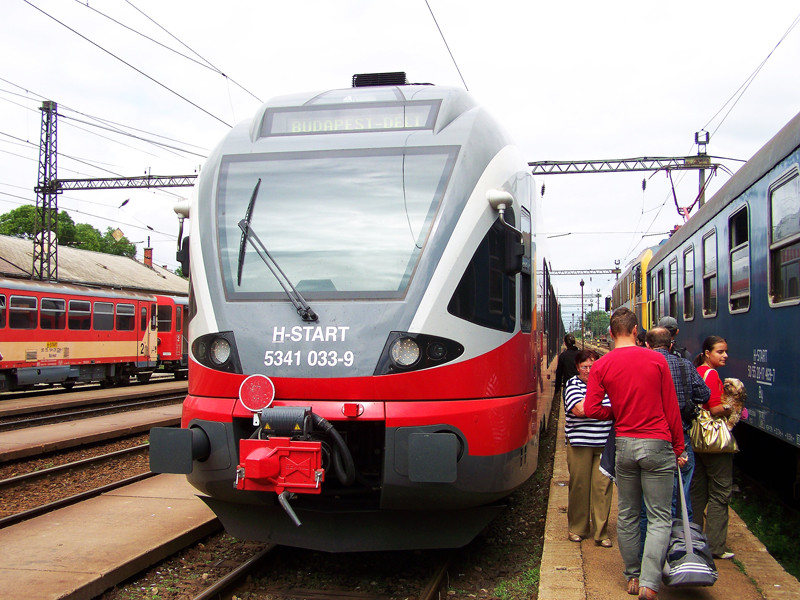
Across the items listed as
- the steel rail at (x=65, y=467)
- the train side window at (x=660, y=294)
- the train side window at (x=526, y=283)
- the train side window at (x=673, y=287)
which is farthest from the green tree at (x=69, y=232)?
the train side window at (x=526, y=283)

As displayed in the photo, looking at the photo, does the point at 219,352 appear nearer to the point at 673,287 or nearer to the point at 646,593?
the point at 646,593

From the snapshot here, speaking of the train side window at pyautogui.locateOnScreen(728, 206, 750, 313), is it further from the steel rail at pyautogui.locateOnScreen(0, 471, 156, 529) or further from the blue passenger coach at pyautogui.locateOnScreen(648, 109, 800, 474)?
the steel rail at pyautogui.locateOnScreen(0, 471, 156, 529)

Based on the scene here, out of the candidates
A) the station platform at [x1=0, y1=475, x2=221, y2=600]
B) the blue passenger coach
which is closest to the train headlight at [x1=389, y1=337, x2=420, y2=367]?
the station platform at [x1=0, y1=475, x2=221, y2=600]

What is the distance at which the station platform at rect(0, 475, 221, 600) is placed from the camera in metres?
4.69

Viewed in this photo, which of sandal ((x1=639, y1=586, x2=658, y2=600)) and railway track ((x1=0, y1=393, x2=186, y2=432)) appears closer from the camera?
sandal ((x1=639, y1=586, x2=658, y2=600))

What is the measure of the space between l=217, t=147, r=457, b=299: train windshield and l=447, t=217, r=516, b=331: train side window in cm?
36

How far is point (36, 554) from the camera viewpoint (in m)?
5.41

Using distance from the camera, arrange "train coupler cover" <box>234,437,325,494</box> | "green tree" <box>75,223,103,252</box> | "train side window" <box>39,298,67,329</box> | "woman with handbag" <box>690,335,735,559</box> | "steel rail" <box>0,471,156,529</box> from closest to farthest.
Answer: "train coupler cover" <box>234,437,325,494</box> < "woman with handbag" <box>690,335,735,559</box> < "steel rail" <box>0,471,156,529</box> < "train side window" <box>39,298,67,329</box> < "green tree" <box>75,223,103,252</box>

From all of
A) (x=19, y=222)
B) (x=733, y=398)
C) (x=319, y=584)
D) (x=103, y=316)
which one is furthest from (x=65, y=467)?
(x=19, y=222)

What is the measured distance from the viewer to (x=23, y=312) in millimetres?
19172

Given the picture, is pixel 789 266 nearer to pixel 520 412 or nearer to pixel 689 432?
pixel 689 432

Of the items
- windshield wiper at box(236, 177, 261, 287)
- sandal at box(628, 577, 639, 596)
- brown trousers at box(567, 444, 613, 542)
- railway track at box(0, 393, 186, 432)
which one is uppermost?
windshield wiper at box(236, 177, 261, 287)

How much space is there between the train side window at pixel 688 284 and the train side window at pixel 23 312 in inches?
640

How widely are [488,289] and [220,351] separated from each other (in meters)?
1.79
